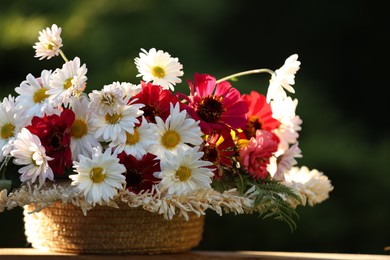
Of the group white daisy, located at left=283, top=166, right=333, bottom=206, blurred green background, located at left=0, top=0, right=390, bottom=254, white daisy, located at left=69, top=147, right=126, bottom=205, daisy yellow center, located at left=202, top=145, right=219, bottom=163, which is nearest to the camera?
white daisy, located at left=69, top=147, right=126, bottom=205

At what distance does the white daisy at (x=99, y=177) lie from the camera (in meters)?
1.08

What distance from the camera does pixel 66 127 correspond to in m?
1.15

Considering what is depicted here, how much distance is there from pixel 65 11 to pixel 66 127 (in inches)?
96.6

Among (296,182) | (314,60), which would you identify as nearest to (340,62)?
(314,60)

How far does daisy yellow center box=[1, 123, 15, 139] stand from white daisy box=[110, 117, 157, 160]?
0.15 m

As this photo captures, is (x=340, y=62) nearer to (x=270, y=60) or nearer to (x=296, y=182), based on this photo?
(x=270, y=60)

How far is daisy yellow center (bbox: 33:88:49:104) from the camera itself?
1.20m

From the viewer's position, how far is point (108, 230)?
1.17 m

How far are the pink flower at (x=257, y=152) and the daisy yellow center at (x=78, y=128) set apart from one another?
0.78 feet

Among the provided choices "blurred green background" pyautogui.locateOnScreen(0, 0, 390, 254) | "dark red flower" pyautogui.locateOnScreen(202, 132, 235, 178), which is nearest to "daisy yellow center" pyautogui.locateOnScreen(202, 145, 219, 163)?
"dark red flower" pyautogui.locateOnScreen(202, 132, 235, 178)

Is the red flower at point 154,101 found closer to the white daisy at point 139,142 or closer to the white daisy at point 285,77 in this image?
the white daisy at point 139,142

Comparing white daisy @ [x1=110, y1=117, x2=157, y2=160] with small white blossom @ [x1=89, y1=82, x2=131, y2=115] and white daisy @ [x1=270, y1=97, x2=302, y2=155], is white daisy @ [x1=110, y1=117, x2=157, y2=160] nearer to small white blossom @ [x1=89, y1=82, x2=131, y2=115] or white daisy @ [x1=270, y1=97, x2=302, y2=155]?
small white blossom @ [x1=89, y1=82, x2=131, y2=115]

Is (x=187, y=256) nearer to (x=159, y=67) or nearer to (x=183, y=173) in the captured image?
(x=183, y=173)

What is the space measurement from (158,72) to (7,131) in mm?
227
